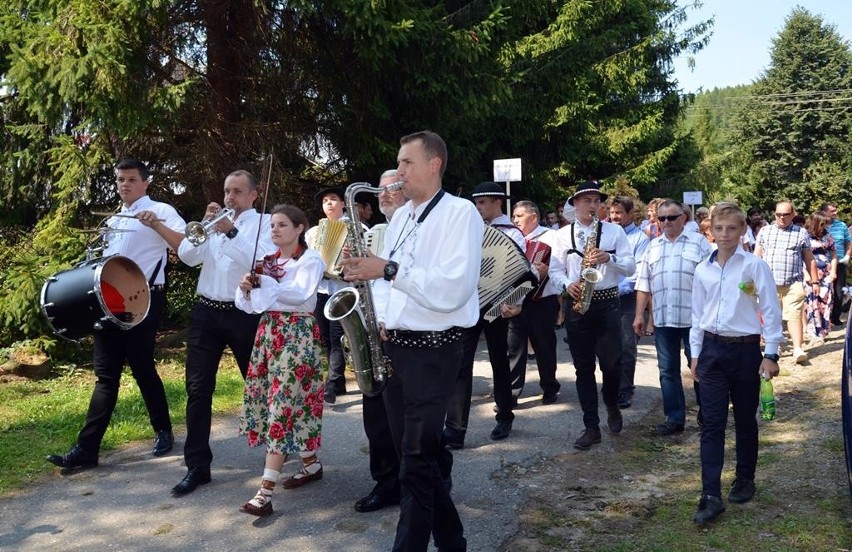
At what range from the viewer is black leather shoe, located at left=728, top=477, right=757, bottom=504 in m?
5.13

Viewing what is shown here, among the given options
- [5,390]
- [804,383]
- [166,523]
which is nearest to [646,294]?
[804,383]

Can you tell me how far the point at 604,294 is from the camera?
6.57 metres

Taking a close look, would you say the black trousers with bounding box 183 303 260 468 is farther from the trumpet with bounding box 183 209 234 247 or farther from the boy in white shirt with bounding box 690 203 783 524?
the boy in white shirt with bounding box 690 203 783 524

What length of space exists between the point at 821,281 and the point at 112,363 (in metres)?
9.97

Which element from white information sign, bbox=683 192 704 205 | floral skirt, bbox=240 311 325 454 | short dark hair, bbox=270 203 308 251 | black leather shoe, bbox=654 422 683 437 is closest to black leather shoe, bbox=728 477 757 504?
black leather shoe, bbox=654 422 683 437

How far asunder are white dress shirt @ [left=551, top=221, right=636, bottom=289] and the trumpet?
281cm

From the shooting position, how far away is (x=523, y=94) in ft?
44.4

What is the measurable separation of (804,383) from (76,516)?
734 cm

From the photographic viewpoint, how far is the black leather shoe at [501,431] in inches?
262

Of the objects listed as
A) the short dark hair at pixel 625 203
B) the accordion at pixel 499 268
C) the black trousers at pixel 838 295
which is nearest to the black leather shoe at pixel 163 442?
the accordion at pixel 499 268

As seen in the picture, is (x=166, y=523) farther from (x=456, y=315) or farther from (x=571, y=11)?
(x=571, y=11)

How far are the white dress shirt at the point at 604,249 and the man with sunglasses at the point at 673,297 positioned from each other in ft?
1.31

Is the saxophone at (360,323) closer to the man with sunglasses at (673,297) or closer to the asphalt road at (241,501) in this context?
the asphalt road at (241,501)

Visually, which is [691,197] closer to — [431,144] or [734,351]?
[734,351]
